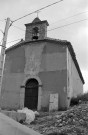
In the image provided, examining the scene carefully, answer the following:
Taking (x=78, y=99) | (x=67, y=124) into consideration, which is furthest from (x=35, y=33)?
(x=67, y=124)

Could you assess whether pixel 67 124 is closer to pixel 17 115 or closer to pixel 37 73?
pixel 17 115

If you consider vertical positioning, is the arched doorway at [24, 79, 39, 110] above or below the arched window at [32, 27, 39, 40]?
below

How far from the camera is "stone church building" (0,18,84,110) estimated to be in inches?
605

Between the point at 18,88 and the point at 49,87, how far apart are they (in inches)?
99.2

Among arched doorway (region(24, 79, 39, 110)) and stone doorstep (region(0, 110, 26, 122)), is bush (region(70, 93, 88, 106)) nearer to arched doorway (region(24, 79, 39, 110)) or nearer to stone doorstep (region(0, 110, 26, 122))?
arched doorway (region(24, 79, 39, 110))

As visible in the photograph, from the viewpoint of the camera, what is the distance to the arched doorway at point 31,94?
16.0m

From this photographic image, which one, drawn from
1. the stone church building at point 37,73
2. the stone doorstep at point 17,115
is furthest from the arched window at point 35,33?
the stone doorstep at point 17,115

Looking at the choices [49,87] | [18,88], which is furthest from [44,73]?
[18,88]

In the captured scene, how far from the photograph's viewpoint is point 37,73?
16438mm

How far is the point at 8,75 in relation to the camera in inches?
690

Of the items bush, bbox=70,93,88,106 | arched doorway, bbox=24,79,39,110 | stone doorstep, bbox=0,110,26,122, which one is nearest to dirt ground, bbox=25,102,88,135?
stone doorstep, bbox=0,110,26,122

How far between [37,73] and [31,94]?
1.58 m

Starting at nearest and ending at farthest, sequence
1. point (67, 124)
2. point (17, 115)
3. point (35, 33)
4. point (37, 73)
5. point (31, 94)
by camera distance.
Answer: point (67, 124) < point (17, 115) < point (31, 94) < point (37, 73) < point (35, 33)

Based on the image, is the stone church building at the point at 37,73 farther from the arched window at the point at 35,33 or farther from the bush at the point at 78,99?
the bush at the point at 78,99
